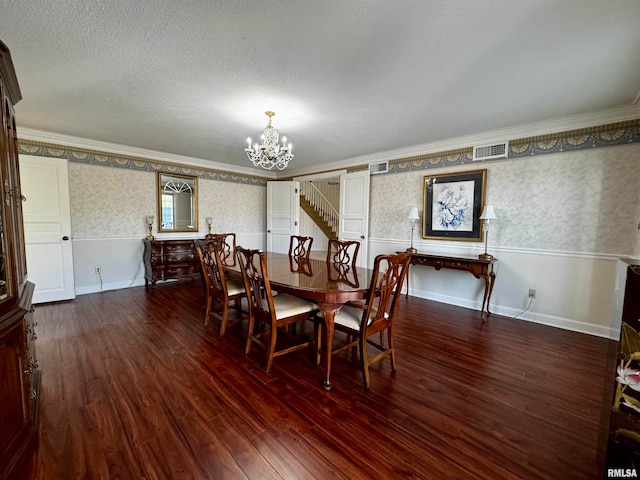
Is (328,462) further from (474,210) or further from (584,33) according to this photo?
(474,210)

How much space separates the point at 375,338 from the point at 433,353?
0.56m

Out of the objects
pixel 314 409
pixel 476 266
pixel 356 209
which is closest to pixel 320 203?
pixel 356 209

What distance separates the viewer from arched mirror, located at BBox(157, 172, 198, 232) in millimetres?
4857

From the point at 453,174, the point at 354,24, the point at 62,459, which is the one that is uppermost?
the point at 354,24

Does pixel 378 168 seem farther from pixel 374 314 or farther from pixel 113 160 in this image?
pixel 113 160

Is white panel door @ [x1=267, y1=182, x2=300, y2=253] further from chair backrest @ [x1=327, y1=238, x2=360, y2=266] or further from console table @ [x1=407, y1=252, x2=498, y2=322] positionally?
console table @ [x1=407, y1=252, x2=498, y2=322]

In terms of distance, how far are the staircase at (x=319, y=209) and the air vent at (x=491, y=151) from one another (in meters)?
4.79

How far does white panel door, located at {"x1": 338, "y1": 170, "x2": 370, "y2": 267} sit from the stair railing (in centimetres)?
315

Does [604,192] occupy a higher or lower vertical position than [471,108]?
lower

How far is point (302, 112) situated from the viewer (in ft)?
9.56

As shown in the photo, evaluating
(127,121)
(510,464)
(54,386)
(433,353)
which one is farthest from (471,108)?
(54,386)

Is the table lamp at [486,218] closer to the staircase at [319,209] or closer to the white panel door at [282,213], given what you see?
the white panel door at [282,213]

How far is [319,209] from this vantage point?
27.9ft

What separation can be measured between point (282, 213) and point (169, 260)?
248cm
